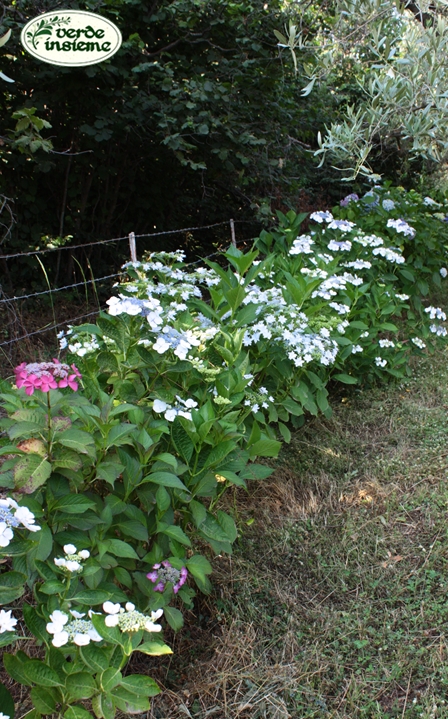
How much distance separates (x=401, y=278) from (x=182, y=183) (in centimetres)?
237

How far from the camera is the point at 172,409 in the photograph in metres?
1.77

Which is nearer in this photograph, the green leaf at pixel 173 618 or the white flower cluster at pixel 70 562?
the white flower cluster at pixel 70 562

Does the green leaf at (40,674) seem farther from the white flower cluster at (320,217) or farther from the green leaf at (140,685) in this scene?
the white flower cluster at (320,217)

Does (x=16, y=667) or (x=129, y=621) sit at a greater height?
(x=129, y=621)

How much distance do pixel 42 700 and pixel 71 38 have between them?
381 cm

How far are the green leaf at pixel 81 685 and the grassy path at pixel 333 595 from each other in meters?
0.55

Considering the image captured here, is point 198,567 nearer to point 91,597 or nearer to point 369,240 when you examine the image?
point 91,597

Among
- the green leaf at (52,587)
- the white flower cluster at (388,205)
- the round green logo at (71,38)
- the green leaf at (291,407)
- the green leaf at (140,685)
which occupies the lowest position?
the green leaf at (291,407)

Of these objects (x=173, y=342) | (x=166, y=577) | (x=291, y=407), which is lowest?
(x=291, y=407)

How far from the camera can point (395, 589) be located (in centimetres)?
216

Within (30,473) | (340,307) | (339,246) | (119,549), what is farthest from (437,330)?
(30,473)

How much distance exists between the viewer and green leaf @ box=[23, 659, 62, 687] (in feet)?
4.11

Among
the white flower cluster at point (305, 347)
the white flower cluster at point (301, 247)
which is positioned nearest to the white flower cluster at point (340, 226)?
the white flower cluster at point (301, 247)

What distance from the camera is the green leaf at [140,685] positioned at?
126 cm
